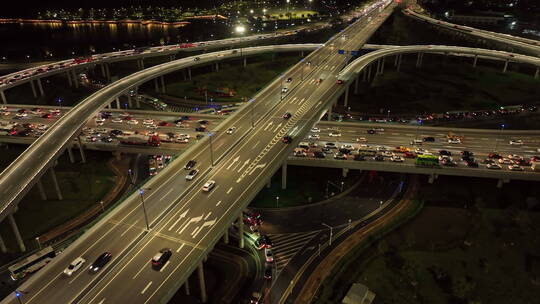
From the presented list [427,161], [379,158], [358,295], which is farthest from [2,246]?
[427,161]

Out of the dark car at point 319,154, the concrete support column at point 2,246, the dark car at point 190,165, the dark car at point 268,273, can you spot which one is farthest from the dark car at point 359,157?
the concrete support column at point 2,246

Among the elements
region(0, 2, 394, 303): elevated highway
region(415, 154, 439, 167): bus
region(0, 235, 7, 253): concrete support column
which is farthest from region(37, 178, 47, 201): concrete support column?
region(415, 154, 439, 167): bus

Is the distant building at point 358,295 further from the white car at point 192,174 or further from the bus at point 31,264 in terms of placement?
the bus at point 31,264

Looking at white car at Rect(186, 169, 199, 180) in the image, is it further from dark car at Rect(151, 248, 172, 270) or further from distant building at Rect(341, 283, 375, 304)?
distant building at Rect(341, 283, 375, 304)

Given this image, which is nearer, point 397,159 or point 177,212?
point 177,212

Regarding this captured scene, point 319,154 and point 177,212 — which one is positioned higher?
point 177,212

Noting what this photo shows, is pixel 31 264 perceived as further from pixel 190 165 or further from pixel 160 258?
pixel 190 165

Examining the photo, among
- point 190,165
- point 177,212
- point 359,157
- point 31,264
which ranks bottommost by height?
point 31,264
